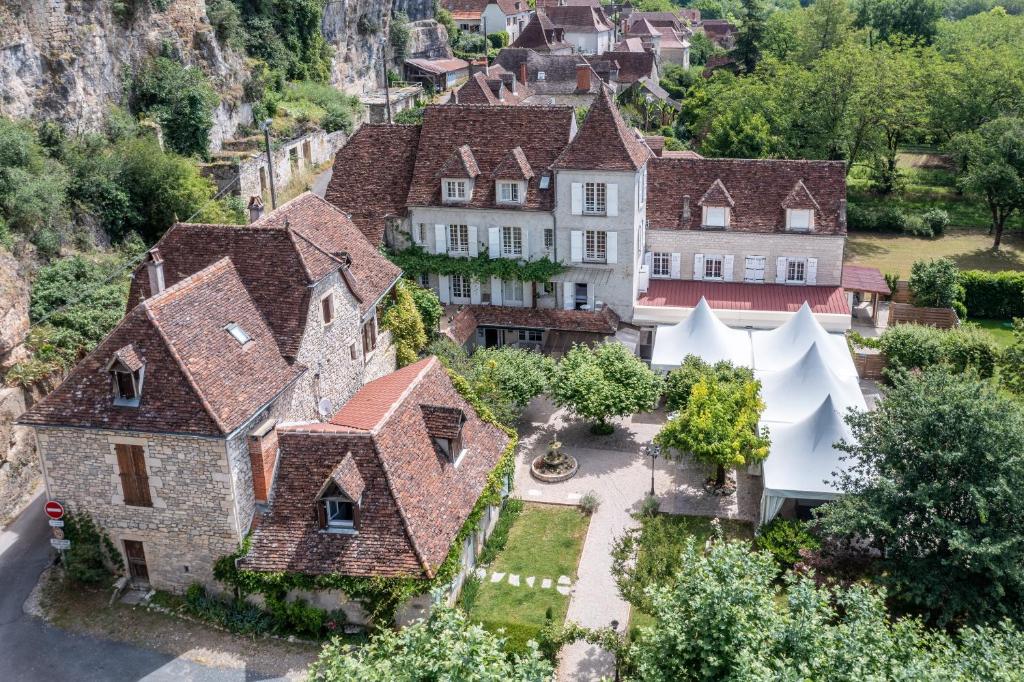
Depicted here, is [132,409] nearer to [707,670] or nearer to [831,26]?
[707,670]

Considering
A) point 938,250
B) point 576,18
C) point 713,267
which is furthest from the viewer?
point 576,18

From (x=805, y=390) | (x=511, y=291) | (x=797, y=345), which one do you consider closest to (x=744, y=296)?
(x=797, y=345)

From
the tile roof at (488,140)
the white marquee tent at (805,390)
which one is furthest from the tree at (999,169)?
the tile roof at (488,140)

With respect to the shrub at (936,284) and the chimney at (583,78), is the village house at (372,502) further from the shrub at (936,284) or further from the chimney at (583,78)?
the chimney at (583,78)

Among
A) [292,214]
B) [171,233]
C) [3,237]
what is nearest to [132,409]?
[171,233]

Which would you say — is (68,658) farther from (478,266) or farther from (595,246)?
(595,246)
